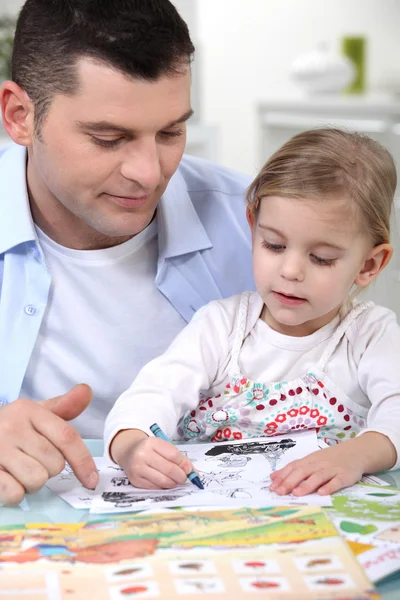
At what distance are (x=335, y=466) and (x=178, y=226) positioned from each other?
0.63 metres

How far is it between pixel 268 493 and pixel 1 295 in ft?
2.23

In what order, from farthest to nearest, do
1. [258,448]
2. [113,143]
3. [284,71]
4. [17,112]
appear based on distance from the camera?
[284,71] < [17,112] < [113,143] < [258,448]

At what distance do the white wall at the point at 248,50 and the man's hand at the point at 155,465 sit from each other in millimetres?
3834

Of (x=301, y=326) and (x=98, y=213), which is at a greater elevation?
(x=98, y=213)

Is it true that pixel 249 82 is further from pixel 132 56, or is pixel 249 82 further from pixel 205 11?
pixel 132 56

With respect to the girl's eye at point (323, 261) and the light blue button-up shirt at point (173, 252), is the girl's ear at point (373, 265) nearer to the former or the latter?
the girl's eye at point (323, 261)

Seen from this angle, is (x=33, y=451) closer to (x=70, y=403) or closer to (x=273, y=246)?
(x=70, y=403)

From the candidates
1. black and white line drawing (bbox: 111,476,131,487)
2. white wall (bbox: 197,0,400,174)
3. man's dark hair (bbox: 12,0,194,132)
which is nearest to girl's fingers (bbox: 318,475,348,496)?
black and white line drawing (bbox: 111,476,131,487)

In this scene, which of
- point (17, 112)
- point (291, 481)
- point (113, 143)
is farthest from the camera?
point (17, 112)

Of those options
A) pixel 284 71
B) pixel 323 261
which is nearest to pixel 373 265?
pixel 323 261

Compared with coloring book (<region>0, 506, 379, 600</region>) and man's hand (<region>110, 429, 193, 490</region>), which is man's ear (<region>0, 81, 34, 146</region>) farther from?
coloring book (<region>0, 506, 379, 600</region>)

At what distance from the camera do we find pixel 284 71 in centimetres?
497

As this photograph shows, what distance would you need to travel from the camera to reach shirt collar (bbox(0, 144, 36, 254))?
1.51 metres

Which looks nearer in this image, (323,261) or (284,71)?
(323,261)
